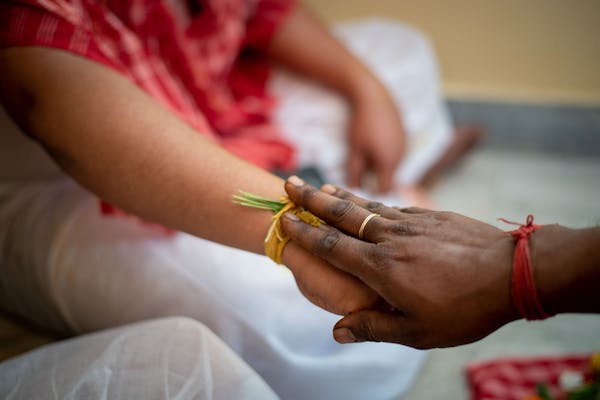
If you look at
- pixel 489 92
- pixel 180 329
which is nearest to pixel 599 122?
pixel 489 92

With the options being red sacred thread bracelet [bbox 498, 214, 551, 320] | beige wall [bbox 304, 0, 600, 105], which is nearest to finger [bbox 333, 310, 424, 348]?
red sacred thread bracelet [bbox 498, 214, 551, 320]

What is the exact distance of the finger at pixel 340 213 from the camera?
57 centimetres

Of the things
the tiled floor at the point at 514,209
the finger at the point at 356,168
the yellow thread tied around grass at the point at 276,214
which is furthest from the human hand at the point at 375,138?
the yellow thread tied around grass at the point at 276,214

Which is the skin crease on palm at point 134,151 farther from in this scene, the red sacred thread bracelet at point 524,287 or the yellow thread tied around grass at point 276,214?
the red sacred thread bracelet at point 524,287

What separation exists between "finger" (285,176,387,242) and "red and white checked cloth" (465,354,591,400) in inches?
18.8

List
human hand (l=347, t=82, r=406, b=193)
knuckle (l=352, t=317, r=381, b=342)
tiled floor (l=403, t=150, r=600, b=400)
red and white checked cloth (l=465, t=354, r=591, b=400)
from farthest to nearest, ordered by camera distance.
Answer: human hand (l=347, t=82, r=406, b=193), tiled floor (l=403, t=150, r=600, b=400), red and white checked cloth (l=465, t=354, r=591, b=400), knuckle (l=352, t=317, r=381, b=342)

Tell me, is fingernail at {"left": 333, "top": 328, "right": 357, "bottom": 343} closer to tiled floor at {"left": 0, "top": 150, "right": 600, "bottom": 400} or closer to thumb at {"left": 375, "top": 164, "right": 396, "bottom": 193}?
tiled floor at {"left": 0, "top": 150, "right": 600, "bottom": 400}

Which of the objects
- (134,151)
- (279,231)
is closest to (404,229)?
(279,231)

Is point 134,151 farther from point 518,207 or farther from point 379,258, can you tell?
point 518,207

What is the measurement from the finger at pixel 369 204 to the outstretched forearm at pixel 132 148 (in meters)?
0.07

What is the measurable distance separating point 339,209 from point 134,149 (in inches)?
10.4

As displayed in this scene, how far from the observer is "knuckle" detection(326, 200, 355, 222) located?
23.2 inches

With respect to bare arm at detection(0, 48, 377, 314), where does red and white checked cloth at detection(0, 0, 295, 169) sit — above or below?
above

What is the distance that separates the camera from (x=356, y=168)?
112cm
